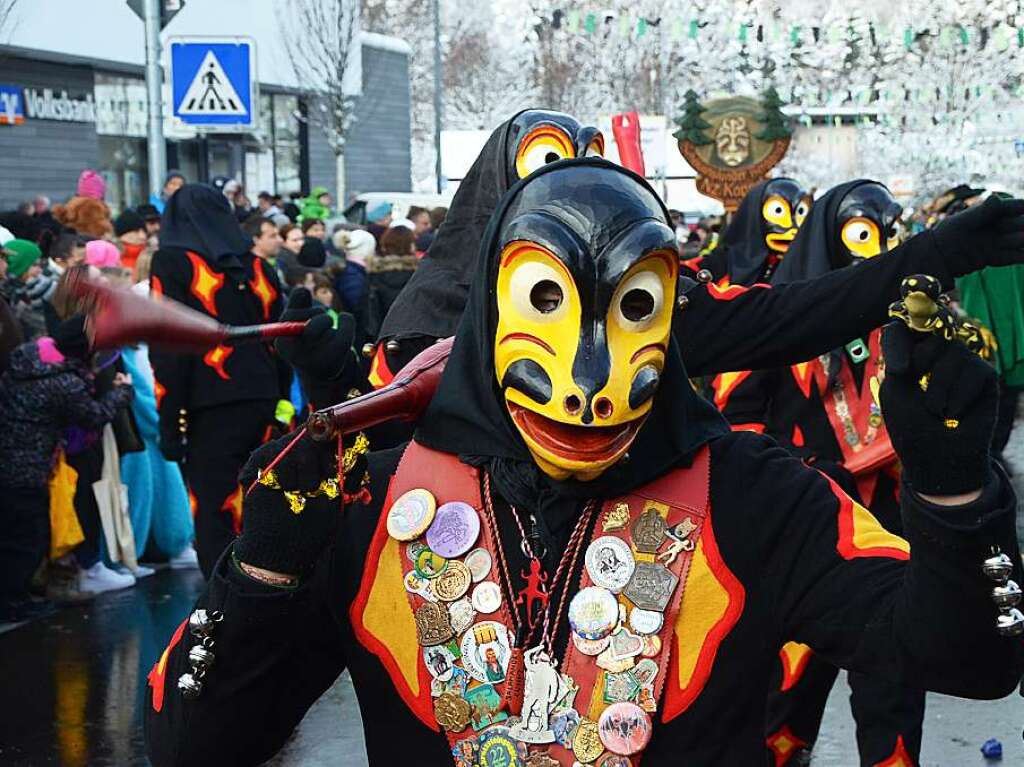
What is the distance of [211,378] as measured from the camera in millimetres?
7984

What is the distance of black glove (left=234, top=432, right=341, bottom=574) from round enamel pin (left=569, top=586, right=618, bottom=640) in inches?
16.8

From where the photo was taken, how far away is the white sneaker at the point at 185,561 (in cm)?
986

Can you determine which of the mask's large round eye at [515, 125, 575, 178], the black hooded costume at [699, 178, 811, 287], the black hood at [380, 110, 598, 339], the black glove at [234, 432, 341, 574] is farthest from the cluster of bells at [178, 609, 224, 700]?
the black hooded costume at [699, 178, 811, 287]

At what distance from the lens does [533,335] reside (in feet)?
8.95

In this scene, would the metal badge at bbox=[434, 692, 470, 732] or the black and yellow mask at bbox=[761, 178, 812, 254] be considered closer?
the metal badge at bbox=[434, 692, 470, 732]

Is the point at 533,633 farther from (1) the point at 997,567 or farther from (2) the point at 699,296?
(2) the point at 699,296

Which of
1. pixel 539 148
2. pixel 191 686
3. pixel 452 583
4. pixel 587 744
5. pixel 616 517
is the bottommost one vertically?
pixel 587 744

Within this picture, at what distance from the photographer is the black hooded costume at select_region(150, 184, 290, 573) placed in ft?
26.1

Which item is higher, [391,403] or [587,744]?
[391,403]

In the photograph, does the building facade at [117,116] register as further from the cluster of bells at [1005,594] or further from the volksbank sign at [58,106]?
the cluster of bells at [1005,594]

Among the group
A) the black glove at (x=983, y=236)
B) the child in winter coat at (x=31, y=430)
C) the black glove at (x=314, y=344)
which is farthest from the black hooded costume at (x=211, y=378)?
the black glove at (x=314, y=344)

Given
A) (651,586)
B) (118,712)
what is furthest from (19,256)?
(651,586)

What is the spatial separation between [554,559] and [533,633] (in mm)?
118

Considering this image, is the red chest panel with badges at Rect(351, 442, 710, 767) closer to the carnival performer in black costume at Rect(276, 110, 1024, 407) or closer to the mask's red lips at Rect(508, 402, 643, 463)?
the mask's red lips at Rect(508, 402, 643, 463)
